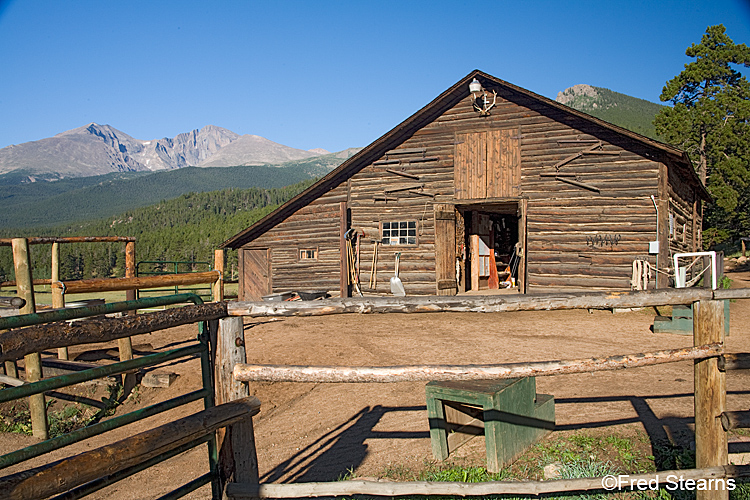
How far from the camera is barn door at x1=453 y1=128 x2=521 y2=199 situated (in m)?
14.7

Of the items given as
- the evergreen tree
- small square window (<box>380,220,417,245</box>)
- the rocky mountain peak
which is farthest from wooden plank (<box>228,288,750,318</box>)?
the rocky mountain peak

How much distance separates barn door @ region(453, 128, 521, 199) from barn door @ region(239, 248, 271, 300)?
293 inches

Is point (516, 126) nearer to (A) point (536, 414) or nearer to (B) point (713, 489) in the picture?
(A) point (536, 414)

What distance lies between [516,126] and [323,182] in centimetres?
619

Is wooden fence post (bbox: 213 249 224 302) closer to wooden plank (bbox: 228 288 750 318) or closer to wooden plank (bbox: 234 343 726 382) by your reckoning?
wooden plank (bbox: 228 288 750 318)

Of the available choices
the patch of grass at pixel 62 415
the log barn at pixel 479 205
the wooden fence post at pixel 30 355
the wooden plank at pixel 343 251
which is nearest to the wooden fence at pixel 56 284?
the wooden fence post at pixel 30 355

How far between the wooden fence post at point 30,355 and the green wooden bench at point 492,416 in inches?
206

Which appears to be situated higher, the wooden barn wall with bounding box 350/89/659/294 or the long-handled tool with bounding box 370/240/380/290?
the wooden barn wall with bounding box 350/89/659/294

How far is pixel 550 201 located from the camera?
564 inches

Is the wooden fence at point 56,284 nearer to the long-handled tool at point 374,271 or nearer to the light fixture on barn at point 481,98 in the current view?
the long-handled tool at point 374,271

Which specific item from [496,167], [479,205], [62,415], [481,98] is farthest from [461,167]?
[62,415]

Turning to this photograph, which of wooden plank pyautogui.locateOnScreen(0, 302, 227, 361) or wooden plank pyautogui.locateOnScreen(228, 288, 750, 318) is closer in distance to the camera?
wooden plank pyautogui.locateOnScreen(0, 302, 227, 361)

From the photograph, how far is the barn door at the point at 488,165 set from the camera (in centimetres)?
1469

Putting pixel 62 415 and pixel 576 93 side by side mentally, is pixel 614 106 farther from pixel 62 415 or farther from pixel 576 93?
pixel 62 415
